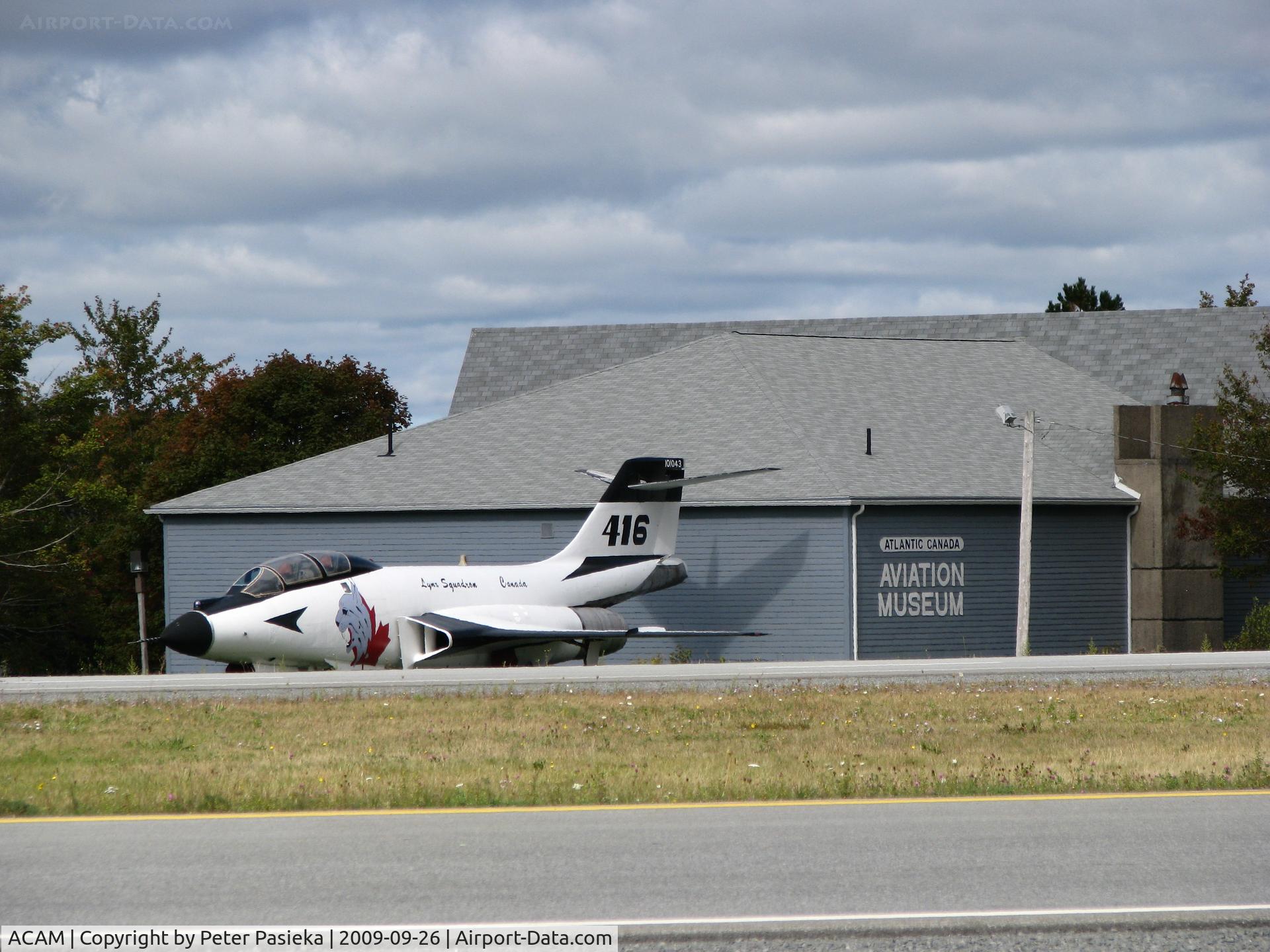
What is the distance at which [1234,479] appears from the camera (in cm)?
3162

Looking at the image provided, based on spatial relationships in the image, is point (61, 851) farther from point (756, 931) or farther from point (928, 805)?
point (928, 805)

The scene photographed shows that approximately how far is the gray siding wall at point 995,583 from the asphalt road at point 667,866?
750 inches

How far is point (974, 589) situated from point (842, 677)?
10253 millimetres

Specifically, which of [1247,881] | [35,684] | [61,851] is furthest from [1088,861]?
[35,684]

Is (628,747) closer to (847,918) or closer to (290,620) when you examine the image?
(847,918)

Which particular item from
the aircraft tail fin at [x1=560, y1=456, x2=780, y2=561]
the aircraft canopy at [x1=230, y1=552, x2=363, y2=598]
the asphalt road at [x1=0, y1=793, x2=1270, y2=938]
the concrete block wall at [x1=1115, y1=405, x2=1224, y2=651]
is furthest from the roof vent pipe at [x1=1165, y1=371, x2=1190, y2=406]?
the asphalt road at [x1=0, y1=793, x2=1270, y2=938]

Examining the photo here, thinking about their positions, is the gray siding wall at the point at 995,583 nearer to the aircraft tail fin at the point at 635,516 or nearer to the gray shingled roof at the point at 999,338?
the aircraft tail fin at the point at 635,516

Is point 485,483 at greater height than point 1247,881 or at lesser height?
greater

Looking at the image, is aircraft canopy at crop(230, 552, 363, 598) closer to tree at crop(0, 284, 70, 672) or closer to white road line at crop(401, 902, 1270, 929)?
white road line at crop(401, 902, 1270, 929)

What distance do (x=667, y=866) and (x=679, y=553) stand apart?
22.5 m

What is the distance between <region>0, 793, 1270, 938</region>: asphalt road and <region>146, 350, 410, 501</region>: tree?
46.0m

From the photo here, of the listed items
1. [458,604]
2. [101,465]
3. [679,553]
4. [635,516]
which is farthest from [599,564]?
[101,465]

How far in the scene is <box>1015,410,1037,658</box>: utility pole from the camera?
2922 cm

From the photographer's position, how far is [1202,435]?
32.0 metres
